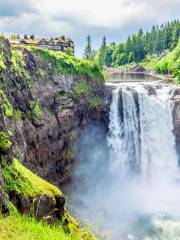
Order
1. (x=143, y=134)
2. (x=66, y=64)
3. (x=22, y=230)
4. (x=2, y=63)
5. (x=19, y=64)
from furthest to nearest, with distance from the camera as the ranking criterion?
(x=143, y=134)
(x=66, y=64)
(x=19, y=64)
(x=2, y=63)
(x=22, y=230)

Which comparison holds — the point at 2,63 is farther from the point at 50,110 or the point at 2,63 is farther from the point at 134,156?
the point at 134,156

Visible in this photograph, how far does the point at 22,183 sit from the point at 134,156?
100 feet

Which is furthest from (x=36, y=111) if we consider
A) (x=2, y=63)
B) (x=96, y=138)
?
(x=96, y=138)

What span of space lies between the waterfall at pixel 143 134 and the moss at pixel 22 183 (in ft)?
92.1

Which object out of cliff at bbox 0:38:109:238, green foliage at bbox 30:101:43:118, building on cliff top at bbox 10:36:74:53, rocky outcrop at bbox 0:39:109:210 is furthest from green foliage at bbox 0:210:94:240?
building on cliff top at bbox 10:36:74:53

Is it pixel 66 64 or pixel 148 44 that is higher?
pixel 148 44

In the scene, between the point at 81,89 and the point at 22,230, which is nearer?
the point at 22,230

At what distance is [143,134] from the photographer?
45062 mm

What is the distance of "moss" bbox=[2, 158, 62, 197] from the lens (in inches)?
591

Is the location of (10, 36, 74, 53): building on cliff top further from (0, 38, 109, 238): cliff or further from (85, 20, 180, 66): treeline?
(85, 20, 180, 66): treeline

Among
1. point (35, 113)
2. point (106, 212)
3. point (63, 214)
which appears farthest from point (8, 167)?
point (106, 212)

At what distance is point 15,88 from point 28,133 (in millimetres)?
4132

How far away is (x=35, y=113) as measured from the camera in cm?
3381

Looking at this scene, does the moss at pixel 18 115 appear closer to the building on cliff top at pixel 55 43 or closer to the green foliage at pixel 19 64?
the green foliage at pixel 19 64
